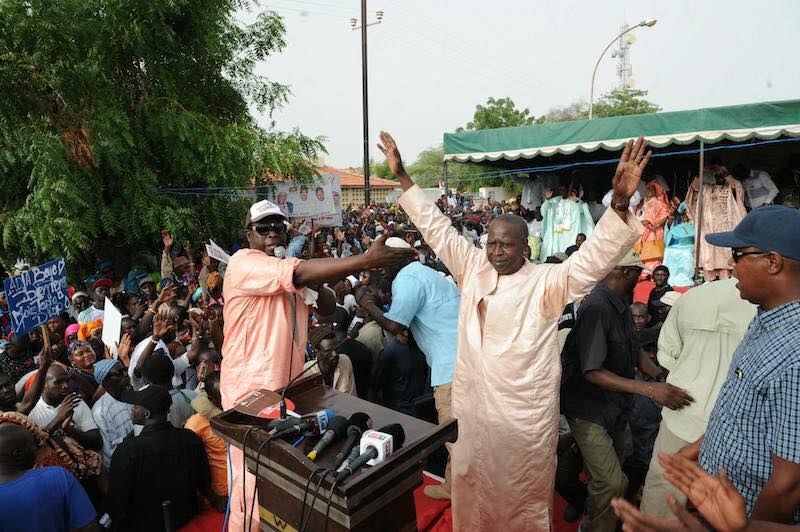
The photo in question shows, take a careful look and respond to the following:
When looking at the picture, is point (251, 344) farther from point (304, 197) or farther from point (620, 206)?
point (304, 197)

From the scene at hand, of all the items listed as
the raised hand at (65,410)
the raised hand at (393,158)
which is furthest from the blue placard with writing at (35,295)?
the raised hand at (393,158)

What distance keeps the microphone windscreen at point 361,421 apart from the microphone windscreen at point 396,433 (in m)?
0.12

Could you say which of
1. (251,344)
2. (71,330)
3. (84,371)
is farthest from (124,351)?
(251,344)

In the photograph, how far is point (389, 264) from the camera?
7.40ft

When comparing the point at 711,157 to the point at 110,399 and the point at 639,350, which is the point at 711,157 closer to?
the point at 639,350

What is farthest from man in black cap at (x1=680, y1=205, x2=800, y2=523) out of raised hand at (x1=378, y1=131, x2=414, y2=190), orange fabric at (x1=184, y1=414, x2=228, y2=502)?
orange fabric at (x1=184, y1=414, x2=228, y2=502)

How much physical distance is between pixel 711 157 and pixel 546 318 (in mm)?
7406

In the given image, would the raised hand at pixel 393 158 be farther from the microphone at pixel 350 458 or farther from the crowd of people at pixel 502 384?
the microphone at pixel 350 458

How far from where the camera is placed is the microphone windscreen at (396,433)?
1.74 m

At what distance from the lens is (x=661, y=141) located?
7.37m

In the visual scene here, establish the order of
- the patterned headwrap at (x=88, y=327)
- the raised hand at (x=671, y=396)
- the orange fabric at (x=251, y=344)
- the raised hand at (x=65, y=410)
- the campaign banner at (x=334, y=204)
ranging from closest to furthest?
the orange fabric at (x=251, y=344)
the raised hand at (x=671, y=396)
the raised hand at (x=65, y=410)
the patterned headwrap at (x=88, y=327)
the campaign banner at (x=334, y=204)

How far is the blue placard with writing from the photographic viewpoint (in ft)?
15.5

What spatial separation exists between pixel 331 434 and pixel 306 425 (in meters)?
0.11

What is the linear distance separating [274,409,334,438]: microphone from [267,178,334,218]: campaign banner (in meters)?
9.53
